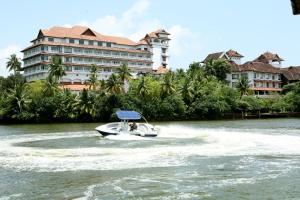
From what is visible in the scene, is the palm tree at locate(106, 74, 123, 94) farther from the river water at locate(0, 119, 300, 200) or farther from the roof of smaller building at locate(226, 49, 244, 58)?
the roof of smaller building at locate(226, 49, 244, 58)

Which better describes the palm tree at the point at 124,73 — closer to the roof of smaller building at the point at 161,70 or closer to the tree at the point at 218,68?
the tree at the point at 218,68

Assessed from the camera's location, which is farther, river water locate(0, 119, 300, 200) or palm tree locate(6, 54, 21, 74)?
palm tree locate(6, 54, 21, 74)

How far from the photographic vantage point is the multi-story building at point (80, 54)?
334 ft

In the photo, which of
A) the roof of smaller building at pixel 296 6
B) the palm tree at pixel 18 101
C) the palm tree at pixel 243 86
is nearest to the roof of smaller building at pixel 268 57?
the palm tree at pixel 243 86

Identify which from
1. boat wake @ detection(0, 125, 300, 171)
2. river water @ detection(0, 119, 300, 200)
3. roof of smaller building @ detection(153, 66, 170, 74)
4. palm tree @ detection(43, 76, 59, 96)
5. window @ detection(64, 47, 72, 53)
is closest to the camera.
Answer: river water @ detection(0, 119, 300, 200)

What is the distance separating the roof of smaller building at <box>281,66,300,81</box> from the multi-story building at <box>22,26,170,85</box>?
3452 centimetres

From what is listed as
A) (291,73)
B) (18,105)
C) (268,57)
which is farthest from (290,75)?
(18,105)

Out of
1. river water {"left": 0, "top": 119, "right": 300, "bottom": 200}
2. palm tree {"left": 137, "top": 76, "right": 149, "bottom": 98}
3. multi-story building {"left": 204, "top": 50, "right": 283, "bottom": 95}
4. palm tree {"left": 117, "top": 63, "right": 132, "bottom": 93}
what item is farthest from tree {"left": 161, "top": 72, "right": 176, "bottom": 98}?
river water {"left": 0, "top": 119, "right": 300, "bottom": 200}

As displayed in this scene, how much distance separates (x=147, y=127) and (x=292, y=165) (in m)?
20.5

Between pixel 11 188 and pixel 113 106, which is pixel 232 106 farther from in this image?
pixel 11 188

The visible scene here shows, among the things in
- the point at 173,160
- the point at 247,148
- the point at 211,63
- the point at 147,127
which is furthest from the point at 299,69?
the point at 173,160

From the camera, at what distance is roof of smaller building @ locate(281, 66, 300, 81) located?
4562 inches

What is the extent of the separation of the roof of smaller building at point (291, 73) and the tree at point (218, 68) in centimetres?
1699

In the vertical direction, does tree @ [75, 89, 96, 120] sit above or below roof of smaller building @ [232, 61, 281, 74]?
below
